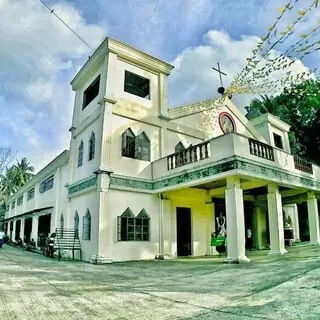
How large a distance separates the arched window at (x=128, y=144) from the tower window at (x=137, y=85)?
2093 millimetres

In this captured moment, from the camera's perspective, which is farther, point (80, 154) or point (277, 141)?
point (277, 141)

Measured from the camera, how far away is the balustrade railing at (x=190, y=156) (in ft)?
32.9

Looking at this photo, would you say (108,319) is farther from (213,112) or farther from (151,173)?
(213,112)

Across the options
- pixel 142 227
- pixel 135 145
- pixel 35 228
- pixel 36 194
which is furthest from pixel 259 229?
pixel 36 194

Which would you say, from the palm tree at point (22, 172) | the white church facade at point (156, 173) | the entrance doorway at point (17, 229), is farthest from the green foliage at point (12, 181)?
the white church facade at point (156, 173)

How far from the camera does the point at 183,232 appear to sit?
12516 mm

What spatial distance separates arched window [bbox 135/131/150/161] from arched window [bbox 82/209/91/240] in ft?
9.50

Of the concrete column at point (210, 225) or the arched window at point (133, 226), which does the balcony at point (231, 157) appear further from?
the concrete column at point (210, 225)

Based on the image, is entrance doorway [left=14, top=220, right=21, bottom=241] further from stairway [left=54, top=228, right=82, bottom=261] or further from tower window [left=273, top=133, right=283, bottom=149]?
tower window [left=273, top=133, right=283, bottom=149]

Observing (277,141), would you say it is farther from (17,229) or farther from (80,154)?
(17,229)

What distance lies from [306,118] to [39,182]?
62.5 feet

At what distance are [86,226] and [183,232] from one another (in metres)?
3.93

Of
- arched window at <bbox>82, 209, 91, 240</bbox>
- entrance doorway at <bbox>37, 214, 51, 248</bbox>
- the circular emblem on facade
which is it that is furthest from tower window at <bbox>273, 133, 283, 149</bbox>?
entrance doorway at <bbox>37, 214, 51, 248</bbox>

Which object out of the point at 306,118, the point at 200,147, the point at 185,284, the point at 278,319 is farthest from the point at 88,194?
the point at 306,118
